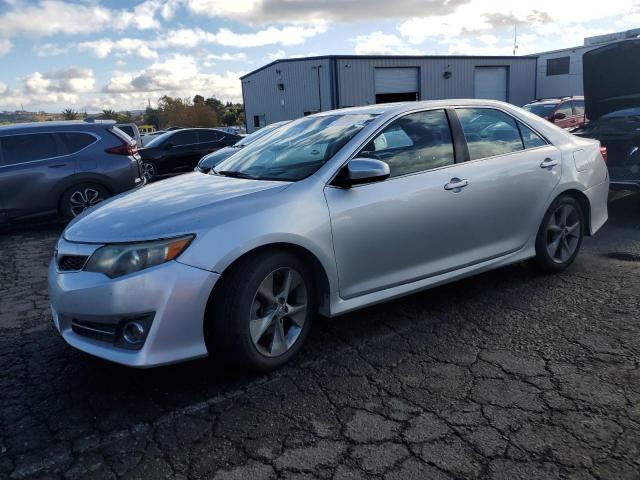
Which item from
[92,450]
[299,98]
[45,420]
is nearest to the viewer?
[92,450]

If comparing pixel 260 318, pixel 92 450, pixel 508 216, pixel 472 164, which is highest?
pixel 472 164

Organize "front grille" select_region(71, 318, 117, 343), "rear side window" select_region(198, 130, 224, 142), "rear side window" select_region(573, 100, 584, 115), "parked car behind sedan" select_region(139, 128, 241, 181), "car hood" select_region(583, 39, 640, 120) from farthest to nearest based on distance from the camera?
"rear side window" select_region(198, 130, 224, 142) → "rear side window" select_region(573, 100, 584, 115) → "parked car behind sedan" select_region(139, 128, 241, 181) → "car hood" select_region(583, 39, 640, 120) → "front grille" select_region(71, 318, 117, 343)

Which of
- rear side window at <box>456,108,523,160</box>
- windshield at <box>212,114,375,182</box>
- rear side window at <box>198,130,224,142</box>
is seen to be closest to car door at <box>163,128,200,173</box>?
rear side window at <box>198,130,224,142</box>

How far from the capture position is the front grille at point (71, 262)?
296 centimetres

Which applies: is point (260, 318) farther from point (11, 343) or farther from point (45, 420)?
point (11, 343)

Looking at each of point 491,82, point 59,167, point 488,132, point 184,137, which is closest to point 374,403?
point 488,132

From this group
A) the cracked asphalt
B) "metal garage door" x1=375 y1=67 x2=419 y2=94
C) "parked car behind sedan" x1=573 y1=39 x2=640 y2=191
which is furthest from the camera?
"metal garage door" x1=375 y1=67 x2=419 y2=94

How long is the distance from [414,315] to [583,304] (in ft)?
4.21

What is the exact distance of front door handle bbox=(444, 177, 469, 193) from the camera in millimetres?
3730

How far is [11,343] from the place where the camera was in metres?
3.77

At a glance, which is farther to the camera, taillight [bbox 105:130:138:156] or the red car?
the red car

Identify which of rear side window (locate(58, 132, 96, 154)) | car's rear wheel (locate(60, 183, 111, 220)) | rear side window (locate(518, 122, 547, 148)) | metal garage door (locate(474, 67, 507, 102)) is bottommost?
car's rear wheel (locate(60, 183, 111, 220))

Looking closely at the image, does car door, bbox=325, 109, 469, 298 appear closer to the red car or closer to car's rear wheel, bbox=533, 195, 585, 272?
car's rear wheel, bbox=533, 195, 585, 272

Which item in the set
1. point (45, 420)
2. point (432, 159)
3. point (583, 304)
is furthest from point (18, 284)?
point (583, 304)
